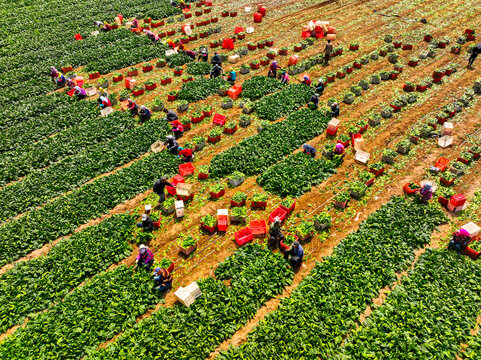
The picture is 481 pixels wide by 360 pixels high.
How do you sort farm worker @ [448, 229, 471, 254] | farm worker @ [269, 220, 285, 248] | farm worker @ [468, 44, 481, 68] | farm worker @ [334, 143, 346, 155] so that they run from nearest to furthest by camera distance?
farm worker @ [448, 229, 471, 254] < farm worker @ [269, 220, 285, 248] < farm worker @ [334, 143, 346, 155] < farm worker @ [468, 44, 481, 68]

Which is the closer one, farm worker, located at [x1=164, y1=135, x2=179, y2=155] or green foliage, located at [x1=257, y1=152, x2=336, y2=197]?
green foliage, located at [x1=257, y1=152, x2=336, y2=197]

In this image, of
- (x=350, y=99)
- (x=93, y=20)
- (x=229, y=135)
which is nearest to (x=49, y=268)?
(x=229, y=135)

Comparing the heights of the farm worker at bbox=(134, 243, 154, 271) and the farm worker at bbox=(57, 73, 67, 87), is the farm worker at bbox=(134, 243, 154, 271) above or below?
below

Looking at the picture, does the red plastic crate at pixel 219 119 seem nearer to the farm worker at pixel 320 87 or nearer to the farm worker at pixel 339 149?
the farm worker at pixel 339 149

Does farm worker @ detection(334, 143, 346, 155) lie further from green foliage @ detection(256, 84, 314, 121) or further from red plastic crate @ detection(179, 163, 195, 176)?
red plastic crate @ detection(179, 163, 195, 176)

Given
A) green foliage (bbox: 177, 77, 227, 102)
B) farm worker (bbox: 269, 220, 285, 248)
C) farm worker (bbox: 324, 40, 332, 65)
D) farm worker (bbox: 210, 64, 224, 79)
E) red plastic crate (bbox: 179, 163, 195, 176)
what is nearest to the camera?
farm worker (bbox: 269, 220, 285, 248)

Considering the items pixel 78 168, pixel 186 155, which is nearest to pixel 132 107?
pixel 78 168

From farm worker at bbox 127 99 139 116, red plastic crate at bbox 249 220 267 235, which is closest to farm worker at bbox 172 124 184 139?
farm worker at bbox 127 99 139 116
